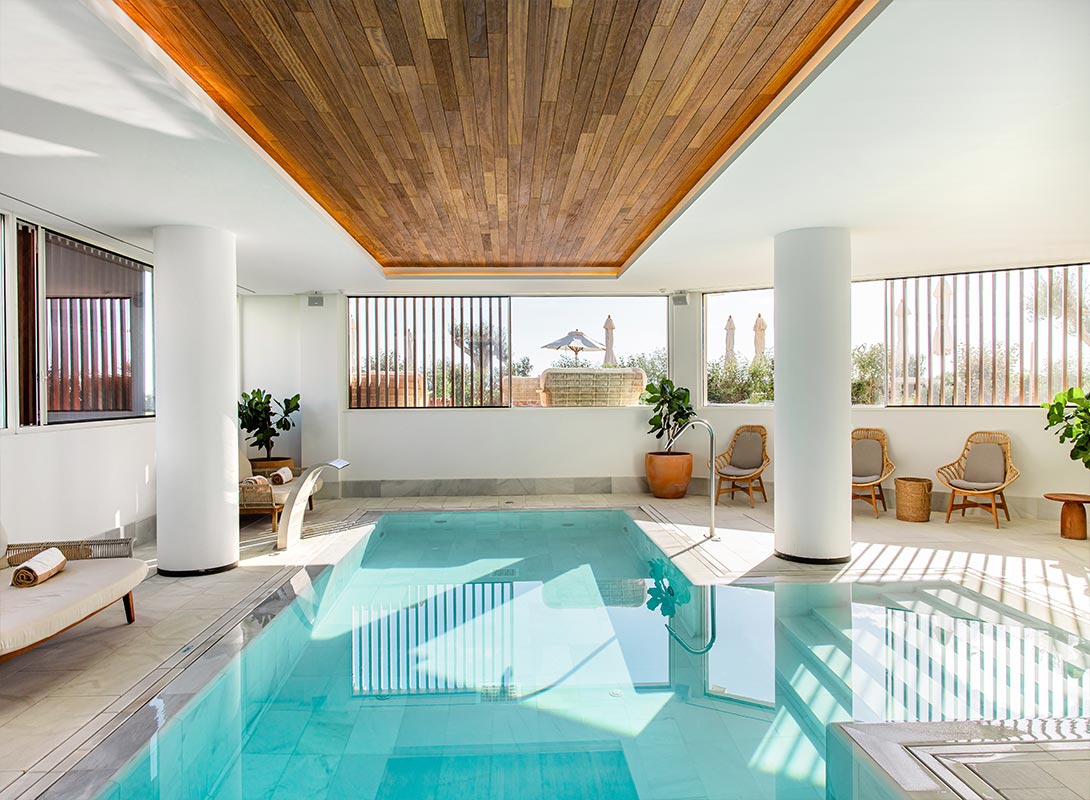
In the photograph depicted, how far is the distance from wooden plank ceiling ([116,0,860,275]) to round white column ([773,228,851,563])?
1.33 metres

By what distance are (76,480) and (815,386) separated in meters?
6.31

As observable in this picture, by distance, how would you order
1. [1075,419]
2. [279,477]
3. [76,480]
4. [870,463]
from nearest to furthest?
[76,480] → [1075,419] → [279,477] → [870,463]

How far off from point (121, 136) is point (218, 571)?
3.69 meters

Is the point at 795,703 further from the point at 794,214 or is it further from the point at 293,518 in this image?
the point at 293,518

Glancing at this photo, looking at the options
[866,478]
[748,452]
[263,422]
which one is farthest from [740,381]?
[263,422]

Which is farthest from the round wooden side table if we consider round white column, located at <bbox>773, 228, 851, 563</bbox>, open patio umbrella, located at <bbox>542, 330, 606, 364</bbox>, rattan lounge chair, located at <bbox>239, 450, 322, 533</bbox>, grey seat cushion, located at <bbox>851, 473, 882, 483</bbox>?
rattan lounge chair, located at <bbox>239, 450, 322, 533</bbox>

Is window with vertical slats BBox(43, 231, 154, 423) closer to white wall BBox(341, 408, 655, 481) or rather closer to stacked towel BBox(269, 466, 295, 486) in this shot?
stacked towel BBox(269, 466, 295, 486)

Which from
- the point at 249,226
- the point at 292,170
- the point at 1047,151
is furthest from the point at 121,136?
the point at 1047,151

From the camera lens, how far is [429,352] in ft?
34.6

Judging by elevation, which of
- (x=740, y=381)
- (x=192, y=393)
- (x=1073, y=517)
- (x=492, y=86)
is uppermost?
(x=492, y=86)

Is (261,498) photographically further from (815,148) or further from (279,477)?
(815,148)

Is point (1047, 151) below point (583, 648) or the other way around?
the other way around

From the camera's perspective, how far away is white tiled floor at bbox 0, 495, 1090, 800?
3445 millimetres

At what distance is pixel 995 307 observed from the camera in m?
8.68
